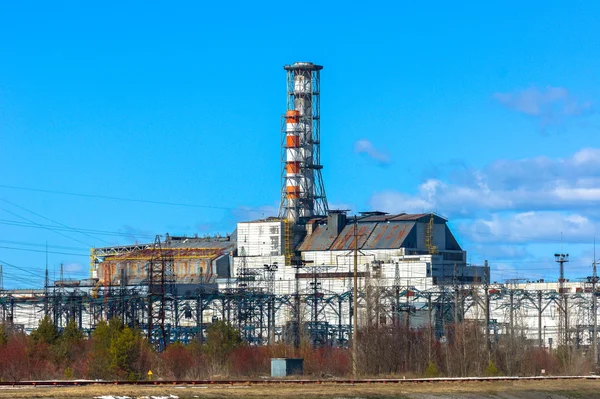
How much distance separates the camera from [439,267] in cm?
11756

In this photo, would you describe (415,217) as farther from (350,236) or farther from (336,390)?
(336,390)

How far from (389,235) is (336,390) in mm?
75340

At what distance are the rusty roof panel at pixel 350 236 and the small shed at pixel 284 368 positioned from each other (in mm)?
61464

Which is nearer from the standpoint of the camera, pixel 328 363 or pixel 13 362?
pixel 13 362

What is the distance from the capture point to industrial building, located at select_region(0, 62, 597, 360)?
10006 centimetres

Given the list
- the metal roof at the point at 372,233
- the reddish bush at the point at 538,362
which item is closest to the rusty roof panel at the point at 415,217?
the metal roof at the point at 372,233

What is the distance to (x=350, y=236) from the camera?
397 feet

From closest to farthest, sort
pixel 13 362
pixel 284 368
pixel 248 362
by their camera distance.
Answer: pixel 284 368 < pixel 13 362 < pixel 248 362

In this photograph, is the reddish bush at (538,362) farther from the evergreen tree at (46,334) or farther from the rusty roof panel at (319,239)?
the rusty roof panel at (319,239)

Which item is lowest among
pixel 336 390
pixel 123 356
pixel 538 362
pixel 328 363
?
pixel 538 362

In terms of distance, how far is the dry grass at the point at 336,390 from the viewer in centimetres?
3988

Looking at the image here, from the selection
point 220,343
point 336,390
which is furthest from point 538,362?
point 336,390

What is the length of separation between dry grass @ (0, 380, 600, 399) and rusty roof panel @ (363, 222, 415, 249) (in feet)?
202

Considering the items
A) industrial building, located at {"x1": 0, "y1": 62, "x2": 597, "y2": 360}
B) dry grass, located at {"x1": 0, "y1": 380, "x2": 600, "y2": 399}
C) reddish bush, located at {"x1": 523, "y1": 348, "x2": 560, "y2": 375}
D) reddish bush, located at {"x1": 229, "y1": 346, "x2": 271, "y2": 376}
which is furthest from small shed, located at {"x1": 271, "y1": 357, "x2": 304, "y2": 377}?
industrial building, located at {"x1": 0, "y1": 62, "x2": 597, "y2": 360}
